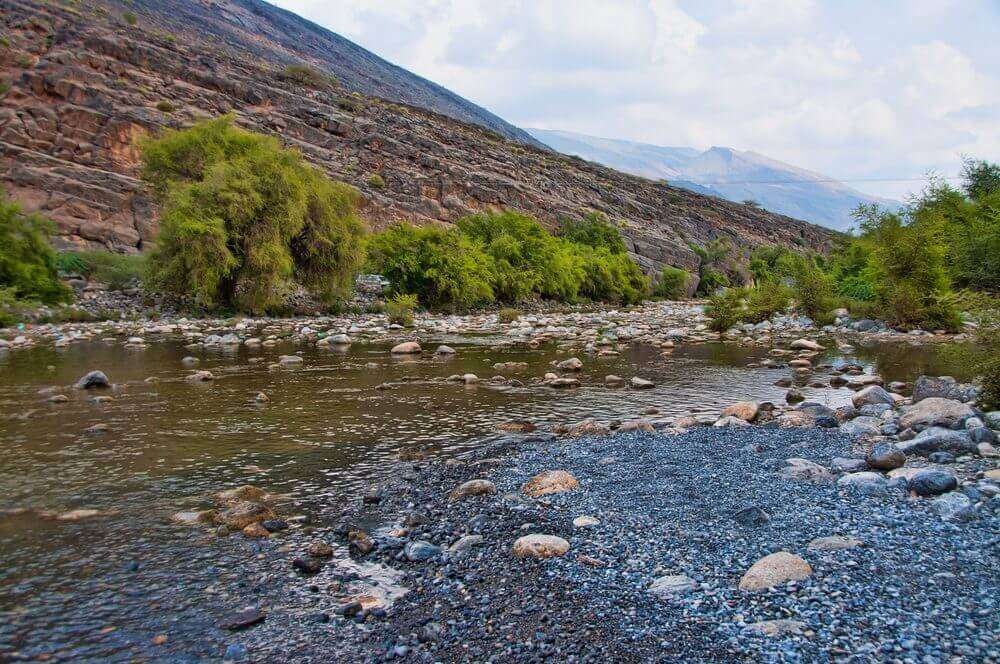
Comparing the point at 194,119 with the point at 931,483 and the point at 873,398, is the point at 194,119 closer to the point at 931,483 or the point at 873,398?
the point at 873,398

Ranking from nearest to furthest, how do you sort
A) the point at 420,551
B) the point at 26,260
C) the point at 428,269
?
the point at 420,551, the point at 26,260, the point at 428,269

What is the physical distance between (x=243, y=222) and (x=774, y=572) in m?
25.1

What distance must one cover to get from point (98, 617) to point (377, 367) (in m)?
10.2

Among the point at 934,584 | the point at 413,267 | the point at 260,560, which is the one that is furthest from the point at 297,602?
the point at 413,267

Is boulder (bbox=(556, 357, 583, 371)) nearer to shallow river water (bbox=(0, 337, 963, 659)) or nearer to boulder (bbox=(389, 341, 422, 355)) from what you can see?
shallow river water (bbox=(0, 337, 963, 659))

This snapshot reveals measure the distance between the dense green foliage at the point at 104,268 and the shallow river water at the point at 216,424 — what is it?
1256 cm

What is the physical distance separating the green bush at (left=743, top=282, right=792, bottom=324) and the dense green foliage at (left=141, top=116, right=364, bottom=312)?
18.7m

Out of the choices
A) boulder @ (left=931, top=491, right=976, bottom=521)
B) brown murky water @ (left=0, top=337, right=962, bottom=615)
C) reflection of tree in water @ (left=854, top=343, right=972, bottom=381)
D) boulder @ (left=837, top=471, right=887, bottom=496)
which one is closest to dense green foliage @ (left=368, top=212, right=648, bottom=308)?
brown murky water @ (left=0, top=337, right=962, bottom=615)

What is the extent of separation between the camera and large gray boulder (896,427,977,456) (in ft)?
19.4

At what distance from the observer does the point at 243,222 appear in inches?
953

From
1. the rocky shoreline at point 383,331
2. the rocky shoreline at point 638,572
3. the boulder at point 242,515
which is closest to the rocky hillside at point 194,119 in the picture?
the rocky shoreline at point 383,331

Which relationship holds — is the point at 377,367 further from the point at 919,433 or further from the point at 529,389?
the point at 919,433

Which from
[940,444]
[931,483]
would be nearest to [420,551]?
[931,483]

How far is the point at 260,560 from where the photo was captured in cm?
420
